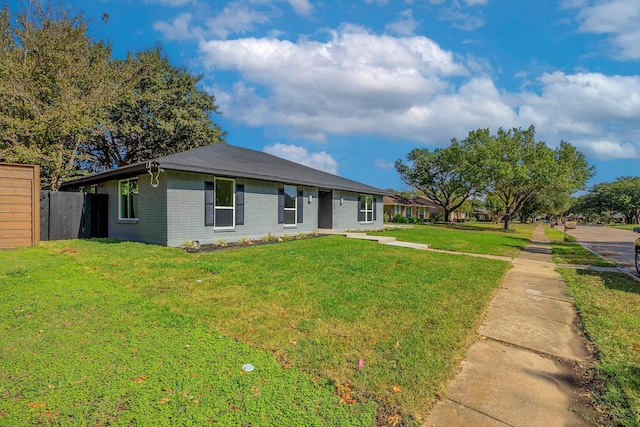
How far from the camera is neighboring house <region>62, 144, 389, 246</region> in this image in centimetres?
960

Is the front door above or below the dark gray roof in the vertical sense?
→ below

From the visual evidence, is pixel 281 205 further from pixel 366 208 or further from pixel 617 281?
pixel 617 281

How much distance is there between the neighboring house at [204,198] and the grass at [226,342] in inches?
145

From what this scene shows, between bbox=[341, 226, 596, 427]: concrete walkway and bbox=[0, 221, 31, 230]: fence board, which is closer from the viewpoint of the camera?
bbox=[341, 226, 596, 427]: concrete walkway

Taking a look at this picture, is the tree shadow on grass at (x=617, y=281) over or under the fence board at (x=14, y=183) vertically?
under

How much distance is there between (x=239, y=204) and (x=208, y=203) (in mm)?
1166

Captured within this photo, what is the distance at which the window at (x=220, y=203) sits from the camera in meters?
10.3

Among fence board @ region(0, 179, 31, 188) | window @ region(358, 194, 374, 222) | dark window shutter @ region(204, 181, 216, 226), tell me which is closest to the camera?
fence board @ region(0, 179, 31, 188)

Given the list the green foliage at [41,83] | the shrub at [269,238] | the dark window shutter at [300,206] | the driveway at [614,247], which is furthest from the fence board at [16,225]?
the driveway at [614,247]

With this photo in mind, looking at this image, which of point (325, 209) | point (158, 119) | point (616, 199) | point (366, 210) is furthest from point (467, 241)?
point (616, 199)

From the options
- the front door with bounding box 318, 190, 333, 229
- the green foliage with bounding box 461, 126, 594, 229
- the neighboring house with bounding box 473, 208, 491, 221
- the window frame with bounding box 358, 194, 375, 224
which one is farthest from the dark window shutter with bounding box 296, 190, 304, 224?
the neighboring house with bounding box 473, 208, 491, 221

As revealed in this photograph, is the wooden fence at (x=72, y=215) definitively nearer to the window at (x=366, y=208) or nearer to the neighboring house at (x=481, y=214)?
the window at (x=366, y=208)

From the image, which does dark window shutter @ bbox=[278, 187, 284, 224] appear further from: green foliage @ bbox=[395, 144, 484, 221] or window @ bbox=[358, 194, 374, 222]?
green foliage @ bbox=[395, 144, 484, 221]

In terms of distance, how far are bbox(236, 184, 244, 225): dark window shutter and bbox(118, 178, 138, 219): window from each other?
350 centimetres
